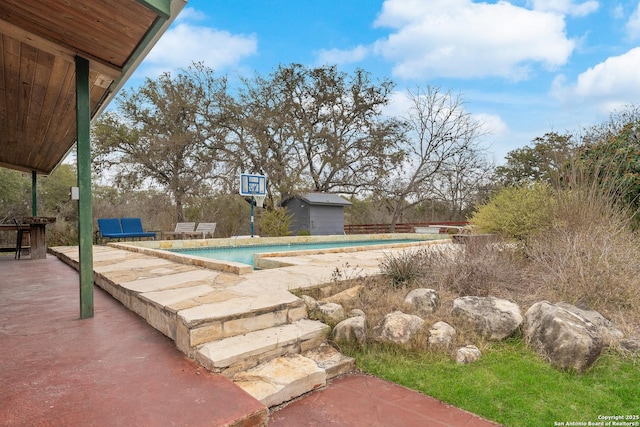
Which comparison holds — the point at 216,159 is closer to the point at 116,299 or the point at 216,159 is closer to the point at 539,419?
the point at 116,299

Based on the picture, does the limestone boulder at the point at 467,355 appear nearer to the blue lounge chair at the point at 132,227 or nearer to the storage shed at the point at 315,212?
the blue lounge chair at the point at 132,227

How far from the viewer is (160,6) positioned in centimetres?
212

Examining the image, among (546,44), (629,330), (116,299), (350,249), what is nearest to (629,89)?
(546,44)

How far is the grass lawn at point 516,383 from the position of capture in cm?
181

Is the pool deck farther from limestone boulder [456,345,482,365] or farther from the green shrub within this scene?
the green shrub

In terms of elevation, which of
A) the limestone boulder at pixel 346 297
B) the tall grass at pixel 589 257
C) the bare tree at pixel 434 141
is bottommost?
the limestone boulder at pixel 346 297

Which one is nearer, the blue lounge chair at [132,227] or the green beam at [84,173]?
the green beam at [84,173]

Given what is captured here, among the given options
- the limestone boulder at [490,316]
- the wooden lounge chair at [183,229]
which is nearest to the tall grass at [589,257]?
the limestone boulder at [490,316]

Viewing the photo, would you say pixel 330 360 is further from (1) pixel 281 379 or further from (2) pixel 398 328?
(2) pixel 398 328

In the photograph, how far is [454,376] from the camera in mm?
2150

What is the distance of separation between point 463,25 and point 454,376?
9096 mm

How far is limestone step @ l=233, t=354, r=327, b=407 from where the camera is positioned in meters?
1.88

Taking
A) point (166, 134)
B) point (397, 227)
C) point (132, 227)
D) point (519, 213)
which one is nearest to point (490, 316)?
point (519, 213)

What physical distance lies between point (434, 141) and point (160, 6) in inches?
633
